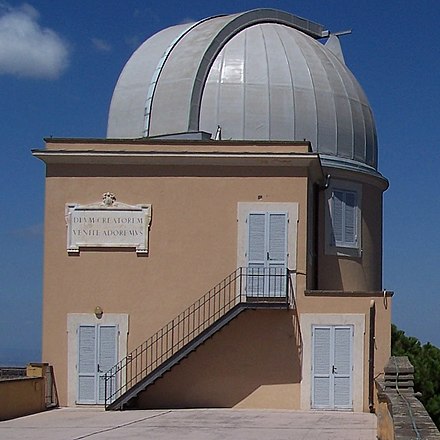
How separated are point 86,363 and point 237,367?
356 cm

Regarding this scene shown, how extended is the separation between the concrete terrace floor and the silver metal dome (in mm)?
7836

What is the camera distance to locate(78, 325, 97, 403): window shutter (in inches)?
959

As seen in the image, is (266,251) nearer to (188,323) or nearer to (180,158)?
(188,323)

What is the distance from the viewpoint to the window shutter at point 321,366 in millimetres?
23922

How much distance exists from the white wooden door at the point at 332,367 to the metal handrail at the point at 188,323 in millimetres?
1620

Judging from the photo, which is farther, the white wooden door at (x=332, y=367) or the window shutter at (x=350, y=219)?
the window shutter at (x=350, y=219)

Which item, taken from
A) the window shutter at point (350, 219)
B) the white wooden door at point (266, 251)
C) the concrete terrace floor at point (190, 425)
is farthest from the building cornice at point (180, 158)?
the concrete terrace floor at point (190, 425)

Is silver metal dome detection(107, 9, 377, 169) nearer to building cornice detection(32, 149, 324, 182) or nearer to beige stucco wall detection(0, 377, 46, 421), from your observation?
building cornice detection(32, 149, 324, 182)

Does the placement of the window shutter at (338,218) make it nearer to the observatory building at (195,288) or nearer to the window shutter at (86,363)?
the observatory building at (195,288)

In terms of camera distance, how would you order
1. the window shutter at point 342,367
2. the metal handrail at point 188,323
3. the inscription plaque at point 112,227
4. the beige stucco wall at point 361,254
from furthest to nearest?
the beige stucco wall at point 361,254 < the inscription plaque at point 112,227 < the metal handrail at point 188,323 < the window shutter at point 342,367

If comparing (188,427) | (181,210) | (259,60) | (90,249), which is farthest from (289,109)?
(188,427)

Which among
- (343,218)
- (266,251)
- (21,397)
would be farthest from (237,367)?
(343,218)

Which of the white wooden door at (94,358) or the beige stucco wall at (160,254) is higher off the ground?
the beige stucco wall at (160,254)

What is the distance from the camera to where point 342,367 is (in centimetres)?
2395
